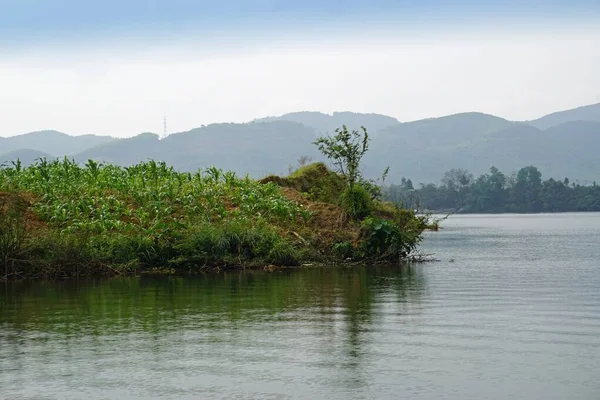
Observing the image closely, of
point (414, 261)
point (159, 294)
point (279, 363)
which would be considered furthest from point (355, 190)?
point (279, 363)

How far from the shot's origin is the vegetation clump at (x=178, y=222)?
24297mm

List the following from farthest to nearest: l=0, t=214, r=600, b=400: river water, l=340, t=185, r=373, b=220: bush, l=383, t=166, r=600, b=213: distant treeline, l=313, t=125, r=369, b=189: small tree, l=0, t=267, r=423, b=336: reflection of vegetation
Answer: l=383, t=166, r=600, b=213: distant treeline
l=313, t=125, r=369, b=189: small tree
l=340, t=185, r=373, b=220: bush
l=0, t=267, r=423, b=336: reflection of vegetation
l=0, t=214, r=600, b=400: river water

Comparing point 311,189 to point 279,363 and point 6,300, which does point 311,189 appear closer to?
point 6,300

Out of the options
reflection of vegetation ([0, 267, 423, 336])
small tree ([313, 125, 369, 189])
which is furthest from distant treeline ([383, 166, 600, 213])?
reflection of vegetation ([0, 267, 423, 336])

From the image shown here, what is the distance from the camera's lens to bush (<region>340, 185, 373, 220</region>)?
30455mm

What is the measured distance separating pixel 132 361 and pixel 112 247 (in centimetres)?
1428

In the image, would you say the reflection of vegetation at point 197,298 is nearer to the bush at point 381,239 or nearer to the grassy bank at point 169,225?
the grassy bank at point 169,225

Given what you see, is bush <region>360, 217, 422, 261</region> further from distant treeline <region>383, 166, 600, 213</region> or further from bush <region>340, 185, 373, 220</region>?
distant treeline <region>383, 166, 600, 213</region>

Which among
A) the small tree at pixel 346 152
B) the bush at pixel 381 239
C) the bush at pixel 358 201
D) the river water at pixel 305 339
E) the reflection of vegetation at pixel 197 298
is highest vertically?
the small tree at pixel 346 152

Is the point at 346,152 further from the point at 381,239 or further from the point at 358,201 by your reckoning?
the point at 381,239

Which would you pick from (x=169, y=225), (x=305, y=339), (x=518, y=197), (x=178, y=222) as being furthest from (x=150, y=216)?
(x=518, y=197)

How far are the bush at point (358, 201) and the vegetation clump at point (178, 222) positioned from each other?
0.04 metres

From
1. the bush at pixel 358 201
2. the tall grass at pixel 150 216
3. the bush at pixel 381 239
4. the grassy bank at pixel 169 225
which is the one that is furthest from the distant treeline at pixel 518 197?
the bush at pixel 381 239

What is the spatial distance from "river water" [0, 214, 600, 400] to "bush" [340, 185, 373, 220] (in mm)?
8713
